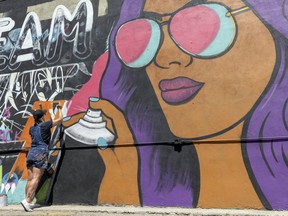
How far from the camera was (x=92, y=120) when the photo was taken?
6.93 m

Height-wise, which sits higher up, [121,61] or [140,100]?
[121,61]

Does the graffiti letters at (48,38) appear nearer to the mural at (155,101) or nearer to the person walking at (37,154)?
the mural at (155,101)

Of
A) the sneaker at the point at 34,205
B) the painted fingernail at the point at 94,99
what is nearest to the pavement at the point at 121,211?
the sneaker at the point at 34,205

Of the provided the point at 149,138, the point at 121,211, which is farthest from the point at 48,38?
the point at 121,211

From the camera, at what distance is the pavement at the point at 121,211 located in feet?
17.8

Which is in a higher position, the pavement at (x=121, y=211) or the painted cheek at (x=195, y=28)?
the painted cheek at (x=195, y=28)

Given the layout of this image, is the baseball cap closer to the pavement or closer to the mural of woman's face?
the pavement

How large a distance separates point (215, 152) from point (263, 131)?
78cm

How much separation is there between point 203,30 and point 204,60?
0.52 metres

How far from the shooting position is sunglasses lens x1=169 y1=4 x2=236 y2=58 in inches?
241

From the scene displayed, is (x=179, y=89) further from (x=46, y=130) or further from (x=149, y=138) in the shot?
(x=46, y=130)

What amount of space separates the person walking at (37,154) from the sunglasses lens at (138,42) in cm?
175

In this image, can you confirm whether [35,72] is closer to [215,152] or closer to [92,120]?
[92,120]

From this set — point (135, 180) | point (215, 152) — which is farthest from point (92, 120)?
point (215, 152)
